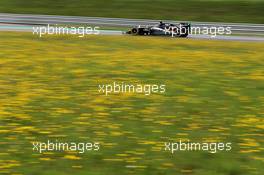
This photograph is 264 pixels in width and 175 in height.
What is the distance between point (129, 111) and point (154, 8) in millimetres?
22578

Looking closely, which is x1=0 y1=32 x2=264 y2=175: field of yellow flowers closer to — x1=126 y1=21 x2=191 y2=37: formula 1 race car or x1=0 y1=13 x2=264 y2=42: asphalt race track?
x1=126 y1=21 x2=191 y2=37: formula 1 race car

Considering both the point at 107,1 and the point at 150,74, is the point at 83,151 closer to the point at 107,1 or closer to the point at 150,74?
the point at 150,74

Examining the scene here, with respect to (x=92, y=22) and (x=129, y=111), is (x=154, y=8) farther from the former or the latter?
(x=129, y=111)

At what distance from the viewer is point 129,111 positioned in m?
9.10

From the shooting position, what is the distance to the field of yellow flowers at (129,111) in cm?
698

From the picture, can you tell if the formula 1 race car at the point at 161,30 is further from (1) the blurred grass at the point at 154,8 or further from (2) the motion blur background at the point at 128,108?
(1) the blurred grass at the point at 154,8

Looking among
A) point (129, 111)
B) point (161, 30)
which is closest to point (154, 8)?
point (161, 30)

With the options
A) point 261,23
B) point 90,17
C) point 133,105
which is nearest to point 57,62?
point 133,105

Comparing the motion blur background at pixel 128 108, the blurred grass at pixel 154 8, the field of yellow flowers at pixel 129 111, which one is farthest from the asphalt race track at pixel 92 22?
the field of yellow flowers at pixel 129 111

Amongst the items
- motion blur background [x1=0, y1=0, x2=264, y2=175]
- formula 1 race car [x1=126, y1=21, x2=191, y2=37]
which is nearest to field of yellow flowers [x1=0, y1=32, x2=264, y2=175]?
motion blur background [x1=0, y1=0, x2=264, y2=175]

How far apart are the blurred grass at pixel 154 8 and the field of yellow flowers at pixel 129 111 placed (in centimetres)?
1486

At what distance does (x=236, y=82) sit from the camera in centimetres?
1141

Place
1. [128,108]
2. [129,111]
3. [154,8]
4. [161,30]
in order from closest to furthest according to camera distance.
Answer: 1. [129,111]
2. [128,108]
3. [161,30]
4. [154,8]

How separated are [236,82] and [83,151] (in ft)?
17.7
